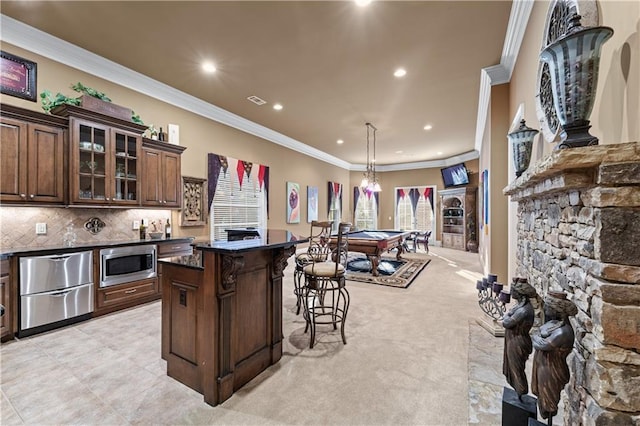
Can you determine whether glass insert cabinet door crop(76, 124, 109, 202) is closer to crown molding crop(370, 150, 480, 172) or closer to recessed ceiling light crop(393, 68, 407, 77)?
recessed ceiling light crop(393, 68, 407, 77)

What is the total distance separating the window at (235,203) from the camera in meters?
5.39

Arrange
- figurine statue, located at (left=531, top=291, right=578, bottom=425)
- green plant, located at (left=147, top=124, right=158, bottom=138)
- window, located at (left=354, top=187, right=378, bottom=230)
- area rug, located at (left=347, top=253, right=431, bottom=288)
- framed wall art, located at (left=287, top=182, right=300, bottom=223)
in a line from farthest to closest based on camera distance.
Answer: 1. window, located at (left=354, top=187, right=378, bottom=230)
2. framed wall art, located at (left=287, top=182, right=300, bottom=223)
3. area rug, located at (left=347, top=253, right=431, bottom=288)
4. green plant, located at (left=147, top=124, right=158, bottom=138)
5. figurine statue, located at (left=531, top=291, right=578, bottom=425)

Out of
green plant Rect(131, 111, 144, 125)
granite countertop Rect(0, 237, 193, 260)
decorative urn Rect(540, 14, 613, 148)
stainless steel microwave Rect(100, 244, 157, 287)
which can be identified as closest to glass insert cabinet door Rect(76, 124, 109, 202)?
green plant Rect(131, 111, 144, 125)

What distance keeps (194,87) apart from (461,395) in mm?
5283

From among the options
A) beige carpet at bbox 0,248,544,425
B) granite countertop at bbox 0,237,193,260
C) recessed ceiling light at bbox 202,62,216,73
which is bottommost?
beige carpet at bbox 0,248,544,425

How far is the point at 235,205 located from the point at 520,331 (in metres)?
5.32

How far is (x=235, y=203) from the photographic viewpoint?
578 centimetres

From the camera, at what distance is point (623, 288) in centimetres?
99

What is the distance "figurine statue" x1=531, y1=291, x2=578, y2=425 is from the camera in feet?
3.62

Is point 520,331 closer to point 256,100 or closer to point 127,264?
point 127,264

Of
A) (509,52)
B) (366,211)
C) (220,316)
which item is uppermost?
(509,52)

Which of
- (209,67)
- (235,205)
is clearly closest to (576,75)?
(209,67)

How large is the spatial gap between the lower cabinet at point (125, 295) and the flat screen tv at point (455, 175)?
9352 mm

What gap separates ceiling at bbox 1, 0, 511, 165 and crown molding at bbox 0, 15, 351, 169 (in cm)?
12
